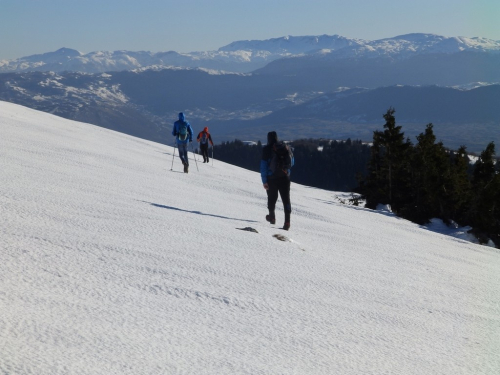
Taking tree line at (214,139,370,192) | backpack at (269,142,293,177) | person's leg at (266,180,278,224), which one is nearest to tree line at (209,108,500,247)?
person's leg at (266,180,278,224)

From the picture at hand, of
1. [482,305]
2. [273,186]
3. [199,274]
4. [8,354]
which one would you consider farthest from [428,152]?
[8,354]

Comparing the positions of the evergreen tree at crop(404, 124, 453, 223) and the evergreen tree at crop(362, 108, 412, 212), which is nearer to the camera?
the evergreen tree at crop(404, 124, 453, 223)

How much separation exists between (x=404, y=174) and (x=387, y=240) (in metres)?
28.4

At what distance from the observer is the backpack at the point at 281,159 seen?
11477 mm

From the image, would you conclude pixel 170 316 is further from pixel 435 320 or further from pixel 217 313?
pixel 435 320

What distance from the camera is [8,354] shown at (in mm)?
3338

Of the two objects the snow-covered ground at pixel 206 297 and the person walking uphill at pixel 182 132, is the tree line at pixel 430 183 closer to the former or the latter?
the person walking uphill at pixel 182 132

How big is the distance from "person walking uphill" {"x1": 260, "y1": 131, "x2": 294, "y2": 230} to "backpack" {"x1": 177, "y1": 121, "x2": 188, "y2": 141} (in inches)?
358

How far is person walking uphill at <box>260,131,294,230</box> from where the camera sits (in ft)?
37.8

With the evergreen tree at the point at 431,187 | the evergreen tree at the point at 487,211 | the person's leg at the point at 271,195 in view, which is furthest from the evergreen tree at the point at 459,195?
the person's leg at the point at 271,195

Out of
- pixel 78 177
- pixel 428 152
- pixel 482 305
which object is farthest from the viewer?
pixel 428 152

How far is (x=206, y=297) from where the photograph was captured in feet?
17.6

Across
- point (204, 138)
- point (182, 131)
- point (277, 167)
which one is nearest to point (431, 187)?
point (204, 138)

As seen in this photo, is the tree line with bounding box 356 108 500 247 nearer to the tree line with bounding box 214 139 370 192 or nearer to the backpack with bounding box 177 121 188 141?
the backpack with bounding box 177 121 188 141
